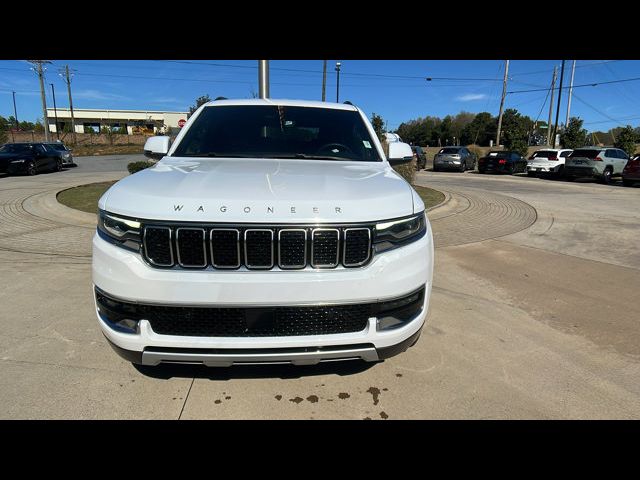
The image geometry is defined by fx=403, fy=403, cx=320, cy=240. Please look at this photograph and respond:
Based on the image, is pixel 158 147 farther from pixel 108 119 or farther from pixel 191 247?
pixel 108 119

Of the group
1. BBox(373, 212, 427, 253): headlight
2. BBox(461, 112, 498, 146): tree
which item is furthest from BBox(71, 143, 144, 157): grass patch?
BBox(461, 112, 498, 146): tree

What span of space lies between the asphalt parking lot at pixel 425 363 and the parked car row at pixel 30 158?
15.2m

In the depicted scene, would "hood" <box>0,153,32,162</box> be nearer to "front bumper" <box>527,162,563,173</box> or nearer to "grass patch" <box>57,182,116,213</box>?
"grass patch" <box>57,182,116,213</box>

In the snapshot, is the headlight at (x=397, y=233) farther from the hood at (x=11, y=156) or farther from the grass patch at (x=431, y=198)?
the hood at (x=11, y=156)

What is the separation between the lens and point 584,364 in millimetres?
3105

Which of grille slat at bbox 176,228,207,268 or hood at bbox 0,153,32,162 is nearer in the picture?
grille slat at bbox 176,228,207,268

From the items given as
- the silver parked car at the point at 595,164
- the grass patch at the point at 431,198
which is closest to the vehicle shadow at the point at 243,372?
the grass patch at the point at 431,198

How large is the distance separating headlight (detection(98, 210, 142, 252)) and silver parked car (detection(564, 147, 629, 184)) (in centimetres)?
2152

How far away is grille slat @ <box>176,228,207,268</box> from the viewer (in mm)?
2059
